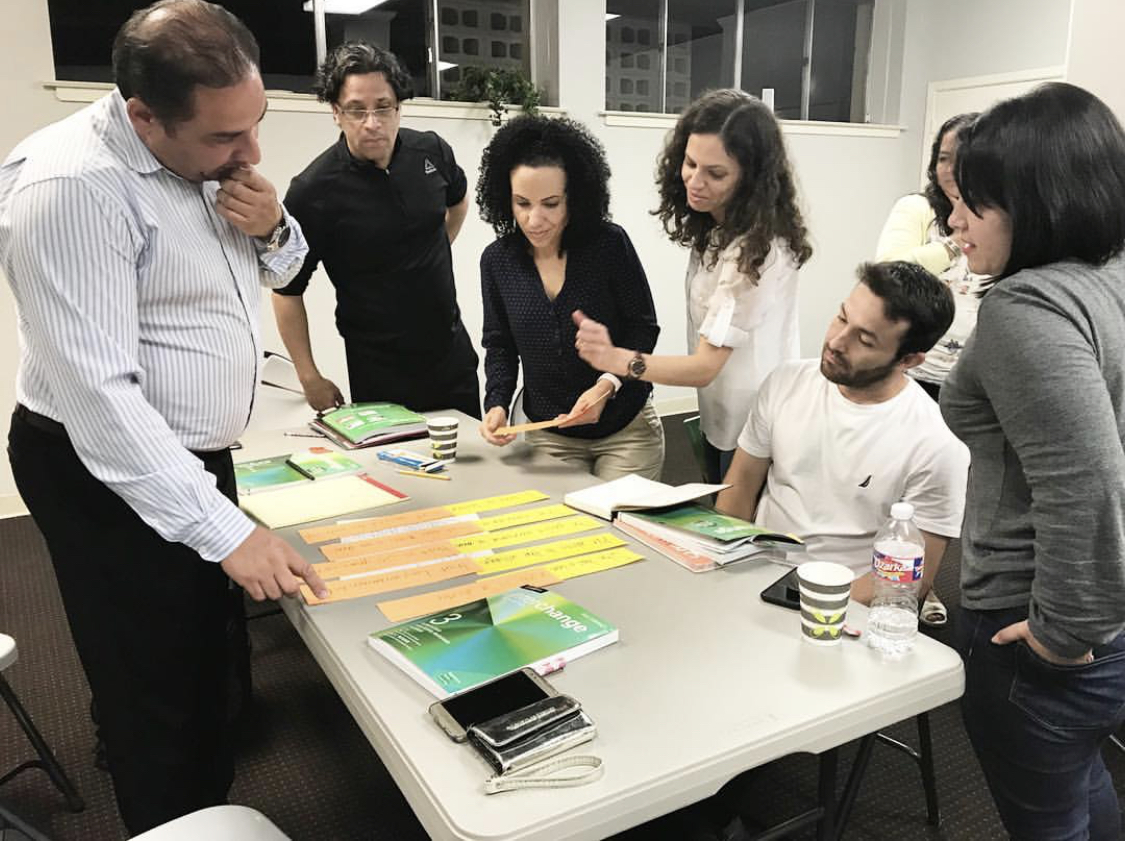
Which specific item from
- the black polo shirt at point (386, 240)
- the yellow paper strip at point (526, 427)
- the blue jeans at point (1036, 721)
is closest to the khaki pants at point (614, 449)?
the yellow paper strip at point (526, 427)

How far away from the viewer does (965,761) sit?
2098 mm

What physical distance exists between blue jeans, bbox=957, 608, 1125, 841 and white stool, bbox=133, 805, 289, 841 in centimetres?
97

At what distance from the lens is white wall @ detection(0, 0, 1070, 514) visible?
138 inches

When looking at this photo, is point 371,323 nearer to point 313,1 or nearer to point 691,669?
point 691,669

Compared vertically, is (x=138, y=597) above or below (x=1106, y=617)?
below

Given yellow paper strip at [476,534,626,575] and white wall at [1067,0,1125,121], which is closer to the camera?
yellow paper strip at [476,534,626,575]

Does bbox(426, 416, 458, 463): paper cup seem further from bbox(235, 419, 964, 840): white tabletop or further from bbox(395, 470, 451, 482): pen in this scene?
bbox(235, 419, 964, 840): white tabletop

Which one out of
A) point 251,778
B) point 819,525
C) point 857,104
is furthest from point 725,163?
point 857,104

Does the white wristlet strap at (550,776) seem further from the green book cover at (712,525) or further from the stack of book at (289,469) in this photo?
the stack of book at (289,469)

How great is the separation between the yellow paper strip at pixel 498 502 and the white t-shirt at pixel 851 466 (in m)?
0.51

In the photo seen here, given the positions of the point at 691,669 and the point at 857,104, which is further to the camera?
the point at 857,104

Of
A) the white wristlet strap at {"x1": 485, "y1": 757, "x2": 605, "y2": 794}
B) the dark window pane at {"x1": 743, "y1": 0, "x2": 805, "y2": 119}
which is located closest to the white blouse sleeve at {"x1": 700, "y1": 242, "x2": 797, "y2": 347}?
the white wristlet strap at {"x1": 485, "y1": 757, "x2": 605, "y2": 794}

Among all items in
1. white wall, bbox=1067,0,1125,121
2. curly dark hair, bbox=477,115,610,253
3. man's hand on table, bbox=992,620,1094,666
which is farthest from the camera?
→ curly dark hair, bbox=477,115,610,253

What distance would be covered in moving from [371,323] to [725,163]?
109 centimetres
